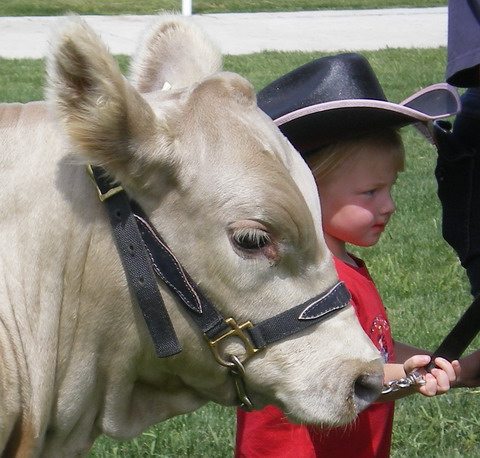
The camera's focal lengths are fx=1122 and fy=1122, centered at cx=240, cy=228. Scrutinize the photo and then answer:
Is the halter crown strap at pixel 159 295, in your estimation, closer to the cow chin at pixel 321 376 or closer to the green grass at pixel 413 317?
the cow chin at pixel 321 376

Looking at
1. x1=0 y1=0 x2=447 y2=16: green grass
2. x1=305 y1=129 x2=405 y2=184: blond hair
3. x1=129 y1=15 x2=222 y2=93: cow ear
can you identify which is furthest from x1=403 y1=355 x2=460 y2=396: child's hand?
x1=0 y1=0 x2=447 y2=16: green grass

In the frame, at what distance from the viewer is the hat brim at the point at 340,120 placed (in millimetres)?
3666

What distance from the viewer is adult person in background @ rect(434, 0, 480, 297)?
4.30 m

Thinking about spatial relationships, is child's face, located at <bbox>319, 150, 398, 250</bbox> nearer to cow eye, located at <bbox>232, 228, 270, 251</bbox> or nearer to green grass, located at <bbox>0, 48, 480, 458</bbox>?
cow eye, located at <bbox>232, 228, 270, 251</bbox>

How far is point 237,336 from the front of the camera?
9.68 ft

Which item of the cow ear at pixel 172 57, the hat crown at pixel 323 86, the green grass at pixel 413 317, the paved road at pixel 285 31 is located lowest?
the paved road at pixel 285 31

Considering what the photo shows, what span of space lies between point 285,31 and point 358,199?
1445cm

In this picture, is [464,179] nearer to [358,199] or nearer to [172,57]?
[358,199]

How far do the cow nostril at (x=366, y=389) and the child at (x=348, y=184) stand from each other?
628mm

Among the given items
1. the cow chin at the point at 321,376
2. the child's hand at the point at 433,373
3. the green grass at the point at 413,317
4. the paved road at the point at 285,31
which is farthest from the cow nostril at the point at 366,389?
the paved road at the point at 285,31

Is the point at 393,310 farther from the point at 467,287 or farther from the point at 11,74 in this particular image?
the point at 11,74

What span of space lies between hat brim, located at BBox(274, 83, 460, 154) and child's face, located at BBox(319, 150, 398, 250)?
4.4 inches

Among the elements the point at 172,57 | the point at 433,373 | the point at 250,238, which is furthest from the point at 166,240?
the point at 433,373

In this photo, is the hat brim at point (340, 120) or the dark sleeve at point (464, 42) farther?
the dark sleeve at point (464, 42)
